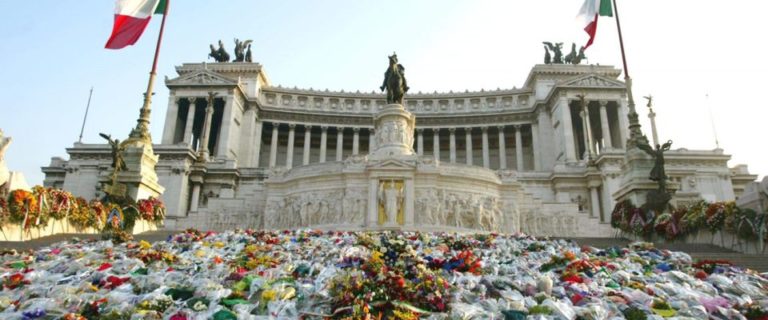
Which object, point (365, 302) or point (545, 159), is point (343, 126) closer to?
point (545, 159)

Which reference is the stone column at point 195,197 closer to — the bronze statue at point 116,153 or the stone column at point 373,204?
the stone column at point 373,204

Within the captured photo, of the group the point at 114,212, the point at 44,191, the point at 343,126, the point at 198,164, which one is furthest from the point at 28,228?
the point at 343,126

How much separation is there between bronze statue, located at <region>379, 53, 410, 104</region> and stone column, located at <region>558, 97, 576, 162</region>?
29.2 meters

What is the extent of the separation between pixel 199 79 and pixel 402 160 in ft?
144

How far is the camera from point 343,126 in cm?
6969

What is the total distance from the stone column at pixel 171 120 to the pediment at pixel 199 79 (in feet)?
5.40

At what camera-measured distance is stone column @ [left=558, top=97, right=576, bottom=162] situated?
56969 mm

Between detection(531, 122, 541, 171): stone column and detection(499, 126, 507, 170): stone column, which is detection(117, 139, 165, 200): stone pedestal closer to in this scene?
detection(499, 126, 507, 170): stone column

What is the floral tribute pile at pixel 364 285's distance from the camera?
8.09m

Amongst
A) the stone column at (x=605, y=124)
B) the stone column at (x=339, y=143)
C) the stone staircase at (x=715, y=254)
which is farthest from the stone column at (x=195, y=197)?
the stone column at (x=605, y=124)

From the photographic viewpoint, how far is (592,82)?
62094mm

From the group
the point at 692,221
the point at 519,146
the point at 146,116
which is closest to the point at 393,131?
the point at 146,116

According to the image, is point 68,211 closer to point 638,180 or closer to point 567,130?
point 638,180

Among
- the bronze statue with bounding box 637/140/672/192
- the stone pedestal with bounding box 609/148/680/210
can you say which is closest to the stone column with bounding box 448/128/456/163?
the stone pedestal with bounding box 609/148/680/210
